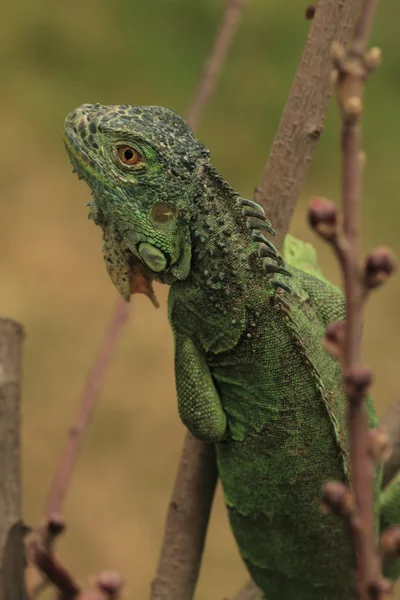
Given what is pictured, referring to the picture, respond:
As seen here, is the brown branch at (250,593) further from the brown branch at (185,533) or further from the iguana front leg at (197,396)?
the iguana front leg at (197,396)

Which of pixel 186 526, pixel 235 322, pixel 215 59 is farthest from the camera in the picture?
pixel 215 59

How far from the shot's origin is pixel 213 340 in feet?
7.16

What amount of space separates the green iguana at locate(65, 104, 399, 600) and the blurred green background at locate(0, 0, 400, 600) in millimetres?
3270

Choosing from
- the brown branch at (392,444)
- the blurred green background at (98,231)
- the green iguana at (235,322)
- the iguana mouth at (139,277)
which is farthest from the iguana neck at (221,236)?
the blurred green background at (98,231)

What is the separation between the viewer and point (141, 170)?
2.03 metres

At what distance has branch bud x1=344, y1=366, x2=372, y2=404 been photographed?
78cm

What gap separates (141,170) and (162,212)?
11cm

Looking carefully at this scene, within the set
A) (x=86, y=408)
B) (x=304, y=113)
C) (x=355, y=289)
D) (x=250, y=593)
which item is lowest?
(x=250, y=593)

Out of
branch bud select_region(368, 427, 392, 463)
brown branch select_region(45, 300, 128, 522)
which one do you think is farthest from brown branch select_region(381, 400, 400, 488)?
branch bud select_region(368, 427, 392, 463)

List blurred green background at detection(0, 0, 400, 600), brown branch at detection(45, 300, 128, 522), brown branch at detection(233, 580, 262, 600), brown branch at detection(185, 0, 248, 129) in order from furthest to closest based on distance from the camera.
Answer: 1. blurred green background at detection(0, 0, 400, 600)
2. brown branch at detection(233, 580, 262, 600)
3. brown branch at detection(185, 0, 248, 129)
4. brown branch at detection(45, 300, 128, 522)

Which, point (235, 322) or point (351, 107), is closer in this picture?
point (351, 107)

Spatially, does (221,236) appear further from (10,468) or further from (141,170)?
(10,468)

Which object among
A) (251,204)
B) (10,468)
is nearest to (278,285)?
(251,204)

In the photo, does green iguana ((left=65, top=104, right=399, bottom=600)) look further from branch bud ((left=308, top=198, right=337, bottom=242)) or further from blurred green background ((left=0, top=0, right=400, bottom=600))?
blurred green background ((left=0, top=0, right=400, bottom=600))
